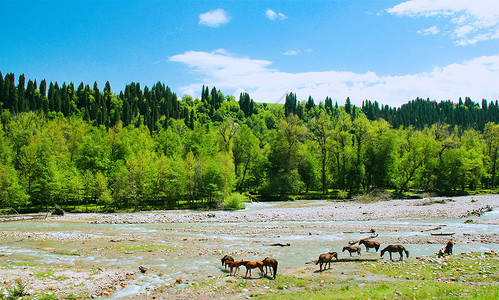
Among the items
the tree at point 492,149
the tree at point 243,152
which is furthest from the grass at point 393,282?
the tree at point 492,149

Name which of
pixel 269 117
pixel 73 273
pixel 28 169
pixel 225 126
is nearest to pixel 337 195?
pixel 225 126

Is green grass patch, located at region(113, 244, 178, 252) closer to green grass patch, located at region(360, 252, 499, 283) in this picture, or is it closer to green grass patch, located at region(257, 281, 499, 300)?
green grass patch, located at region(257, 281, 499, 300)

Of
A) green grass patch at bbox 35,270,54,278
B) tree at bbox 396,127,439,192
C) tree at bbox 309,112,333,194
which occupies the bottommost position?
green grass patch at bbox 35,270,54,278

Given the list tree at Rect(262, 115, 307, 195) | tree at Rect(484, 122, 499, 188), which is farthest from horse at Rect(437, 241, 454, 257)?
tree at Rect(484, 122, 499, 188)

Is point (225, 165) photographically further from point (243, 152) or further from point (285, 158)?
point (243, 152)

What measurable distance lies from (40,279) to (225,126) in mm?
65132

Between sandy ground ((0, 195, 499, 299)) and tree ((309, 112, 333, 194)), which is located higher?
tree ((309, 112, 333, 194))

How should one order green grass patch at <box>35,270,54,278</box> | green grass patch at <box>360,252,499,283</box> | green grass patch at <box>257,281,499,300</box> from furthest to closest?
green grass patch at <box>35,270,54,278</box>
green grass patch at <box>360,252,499,283</box>
green grass patch at <box>257,281,499,300</box>

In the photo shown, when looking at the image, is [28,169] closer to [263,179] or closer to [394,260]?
[263,179]

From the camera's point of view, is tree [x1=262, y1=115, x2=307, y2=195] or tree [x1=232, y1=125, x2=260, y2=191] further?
tree [x1=232, y1=125, x2=260, y2=191]

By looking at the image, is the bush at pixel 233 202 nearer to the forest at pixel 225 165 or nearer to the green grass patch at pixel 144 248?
the forest at pixel 225 165

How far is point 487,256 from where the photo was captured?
55.6 ft

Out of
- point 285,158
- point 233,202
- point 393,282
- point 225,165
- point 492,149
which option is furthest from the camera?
point 492,149

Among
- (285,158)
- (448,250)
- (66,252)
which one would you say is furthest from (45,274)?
(285,158)
